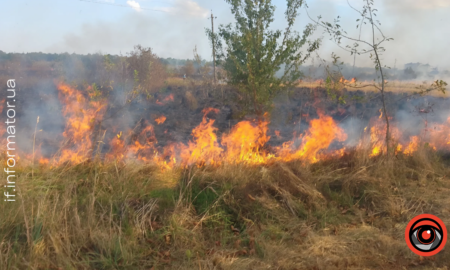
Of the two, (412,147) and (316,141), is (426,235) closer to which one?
(316,141)

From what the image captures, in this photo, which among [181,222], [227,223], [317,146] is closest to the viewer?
[181,222]

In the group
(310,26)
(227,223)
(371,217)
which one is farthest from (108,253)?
(310,26)

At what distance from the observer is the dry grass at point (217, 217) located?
3.20 meters

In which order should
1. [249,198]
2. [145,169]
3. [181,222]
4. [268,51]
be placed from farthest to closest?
[268,51] → [145,169] → [249,198] → [181,222]

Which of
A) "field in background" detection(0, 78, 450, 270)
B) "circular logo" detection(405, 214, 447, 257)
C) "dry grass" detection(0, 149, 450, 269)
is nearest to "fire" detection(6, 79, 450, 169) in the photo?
"field in background" detection(0, 78, 450, 270)

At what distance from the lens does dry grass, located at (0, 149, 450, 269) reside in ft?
10.5

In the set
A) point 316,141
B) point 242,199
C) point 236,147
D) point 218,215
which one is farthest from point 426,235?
point 236,147

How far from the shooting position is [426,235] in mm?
3682

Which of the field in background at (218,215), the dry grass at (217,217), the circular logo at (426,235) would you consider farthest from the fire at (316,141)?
the circular logo at (426,235)

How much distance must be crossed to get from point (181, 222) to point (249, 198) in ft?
3.39

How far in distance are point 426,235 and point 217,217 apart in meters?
Answer: 2.38

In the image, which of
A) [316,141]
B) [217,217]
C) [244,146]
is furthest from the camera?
[316,141]

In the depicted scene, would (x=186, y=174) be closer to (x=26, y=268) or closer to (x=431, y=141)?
(x=26, y=268)

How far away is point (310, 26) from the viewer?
7117 mm
